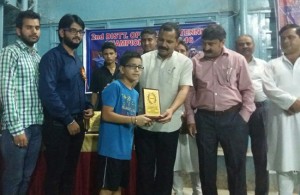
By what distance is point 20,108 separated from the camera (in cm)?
251

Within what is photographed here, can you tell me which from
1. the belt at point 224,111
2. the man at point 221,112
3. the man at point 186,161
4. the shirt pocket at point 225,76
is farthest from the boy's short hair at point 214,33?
the man at point 186,161

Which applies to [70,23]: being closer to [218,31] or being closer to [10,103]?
[10,103]

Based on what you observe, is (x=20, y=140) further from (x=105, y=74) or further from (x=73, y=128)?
(x=105, y=74)

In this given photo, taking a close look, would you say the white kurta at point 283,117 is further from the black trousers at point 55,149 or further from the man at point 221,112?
the black trousers at point 55,149

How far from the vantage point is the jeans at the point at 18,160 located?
2467mm

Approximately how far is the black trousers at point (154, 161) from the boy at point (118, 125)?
0.12 m

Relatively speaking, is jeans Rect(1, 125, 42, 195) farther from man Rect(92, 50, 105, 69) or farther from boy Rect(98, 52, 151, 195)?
man Rect(92, 50, 105, 69)

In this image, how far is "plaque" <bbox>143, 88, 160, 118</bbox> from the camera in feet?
8.52

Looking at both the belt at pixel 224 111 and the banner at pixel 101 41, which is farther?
the banner at pixel 101 41

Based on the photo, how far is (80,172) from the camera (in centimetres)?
312

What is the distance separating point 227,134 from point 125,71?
3.18 ft

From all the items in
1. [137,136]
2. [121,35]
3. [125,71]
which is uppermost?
[121,35]

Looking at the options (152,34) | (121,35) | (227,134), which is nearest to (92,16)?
(121,35)

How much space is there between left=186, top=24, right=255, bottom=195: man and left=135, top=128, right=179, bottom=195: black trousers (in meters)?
0.29
